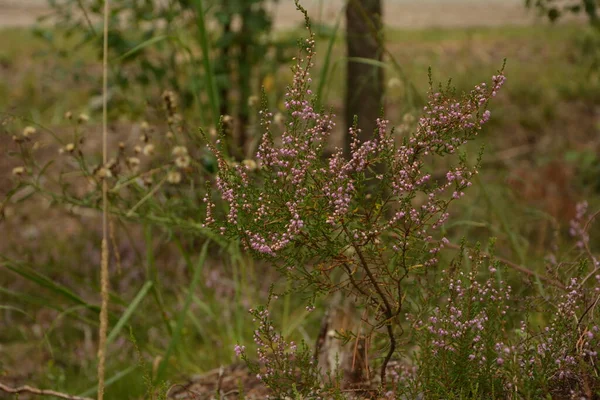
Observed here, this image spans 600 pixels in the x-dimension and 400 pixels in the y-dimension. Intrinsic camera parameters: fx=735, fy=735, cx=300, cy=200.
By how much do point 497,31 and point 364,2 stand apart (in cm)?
755

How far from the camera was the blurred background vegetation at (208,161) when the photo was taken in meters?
3.12

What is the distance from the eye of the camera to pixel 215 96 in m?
2.88

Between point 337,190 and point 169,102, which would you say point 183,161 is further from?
point 337,190

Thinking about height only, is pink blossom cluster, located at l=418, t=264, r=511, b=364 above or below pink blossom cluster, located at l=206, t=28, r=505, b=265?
below

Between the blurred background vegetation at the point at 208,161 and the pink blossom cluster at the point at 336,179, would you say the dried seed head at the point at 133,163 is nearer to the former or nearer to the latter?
the blurred background vegetation at the point at 208,161

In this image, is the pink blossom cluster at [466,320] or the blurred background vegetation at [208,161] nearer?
the pink blossom cluster at [466,320]

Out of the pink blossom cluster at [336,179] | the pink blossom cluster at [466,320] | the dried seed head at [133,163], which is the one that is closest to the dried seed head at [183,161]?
the dried seed head at [133,163]

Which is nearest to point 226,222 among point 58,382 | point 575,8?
point 58,382

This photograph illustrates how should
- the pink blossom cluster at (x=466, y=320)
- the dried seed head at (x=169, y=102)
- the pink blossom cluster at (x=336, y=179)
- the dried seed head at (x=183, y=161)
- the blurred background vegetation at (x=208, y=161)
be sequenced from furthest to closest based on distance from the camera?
1. the blurred background vegetation at (x=208, y=161)
2. the dried seed head at (x=169, y=102)
3. the dried seed head at (x=183, y=161)
4. the pink blossom cluster at (x=466, y=320)
5. the pink blossom cluster at (x=336, y=179)

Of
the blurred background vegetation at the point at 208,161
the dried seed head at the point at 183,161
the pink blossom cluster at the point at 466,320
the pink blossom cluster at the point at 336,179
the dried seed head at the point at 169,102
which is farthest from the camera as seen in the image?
the blurred background vegetation at the point at 208,161

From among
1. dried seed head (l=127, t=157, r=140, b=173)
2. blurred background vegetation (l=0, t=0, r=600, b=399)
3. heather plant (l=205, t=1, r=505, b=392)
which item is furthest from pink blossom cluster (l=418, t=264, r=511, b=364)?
dried seed head (l=127, t=157, r=140, b=173)

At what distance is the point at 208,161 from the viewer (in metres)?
3.13

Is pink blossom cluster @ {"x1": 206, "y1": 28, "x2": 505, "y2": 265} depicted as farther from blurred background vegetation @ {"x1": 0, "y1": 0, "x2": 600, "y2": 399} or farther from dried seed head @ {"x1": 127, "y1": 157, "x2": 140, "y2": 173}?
dried seed head @ {"x1": 127, "y1": 157, "x2": 140, "y2": 173}

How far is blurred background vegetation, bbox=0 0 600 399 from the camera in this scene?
3.12 metres
